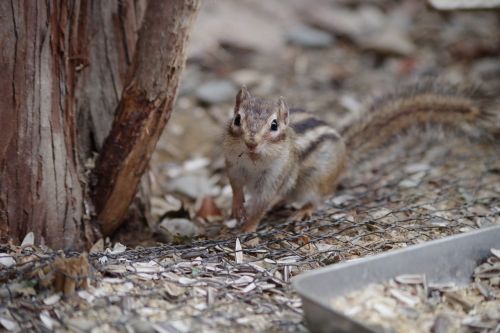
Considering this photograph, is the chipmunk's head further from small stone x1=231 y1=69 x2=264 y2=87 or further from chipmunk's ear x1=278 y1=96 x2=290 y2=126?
small stone x1=231 y1=69 x2=264 y2=87

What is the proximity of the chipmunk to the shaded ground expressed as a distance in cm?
16

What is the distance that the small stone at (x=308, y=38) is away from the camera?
26.6ft

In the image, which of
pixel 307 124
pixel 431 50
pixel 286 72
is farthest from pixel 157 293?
pixel 431 50

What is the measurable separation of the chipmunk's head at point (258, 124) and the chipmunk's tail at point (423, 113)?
118 centimetres

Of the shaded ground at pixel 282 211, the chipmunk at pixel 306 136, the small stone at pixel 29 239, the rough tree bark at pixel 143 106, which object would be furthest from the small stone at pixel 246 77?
the small stone at pixel 29 239

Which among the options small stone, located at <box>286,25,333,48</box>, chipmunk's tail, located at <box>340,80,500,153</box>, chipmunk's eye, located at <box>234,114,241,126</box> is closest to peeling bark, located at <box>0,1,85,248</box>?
chipmunk's eye, located at <box>234,114,241,126</box>

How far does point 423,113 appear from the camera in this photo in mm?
5176

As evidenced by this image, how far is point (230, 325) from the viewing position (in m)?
2.89

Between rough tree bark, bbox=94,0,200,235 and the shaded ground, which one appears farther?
rough tree bark, bbox=94,0,200,235

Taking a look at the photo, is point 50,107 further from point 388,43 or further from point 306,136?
point 388,43

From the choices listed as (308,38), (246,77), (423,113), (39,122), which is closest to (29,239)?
(39,122)

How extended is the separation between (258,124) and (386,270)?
1.21 meters

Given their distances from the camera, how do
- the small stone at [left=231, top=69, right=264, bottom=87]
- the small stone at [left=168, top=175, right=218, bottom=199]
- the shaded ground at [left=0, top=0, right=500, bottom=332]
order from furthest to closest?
the small stone at [left=231, top=69, right=264, bottom=87] → the small stone at [left=168, top=175, right=218, bottom=199] → the shaded ground at [left=0, top=0, right=500, bottom=332]

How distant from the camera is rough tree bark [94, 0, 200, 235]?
3.70m
